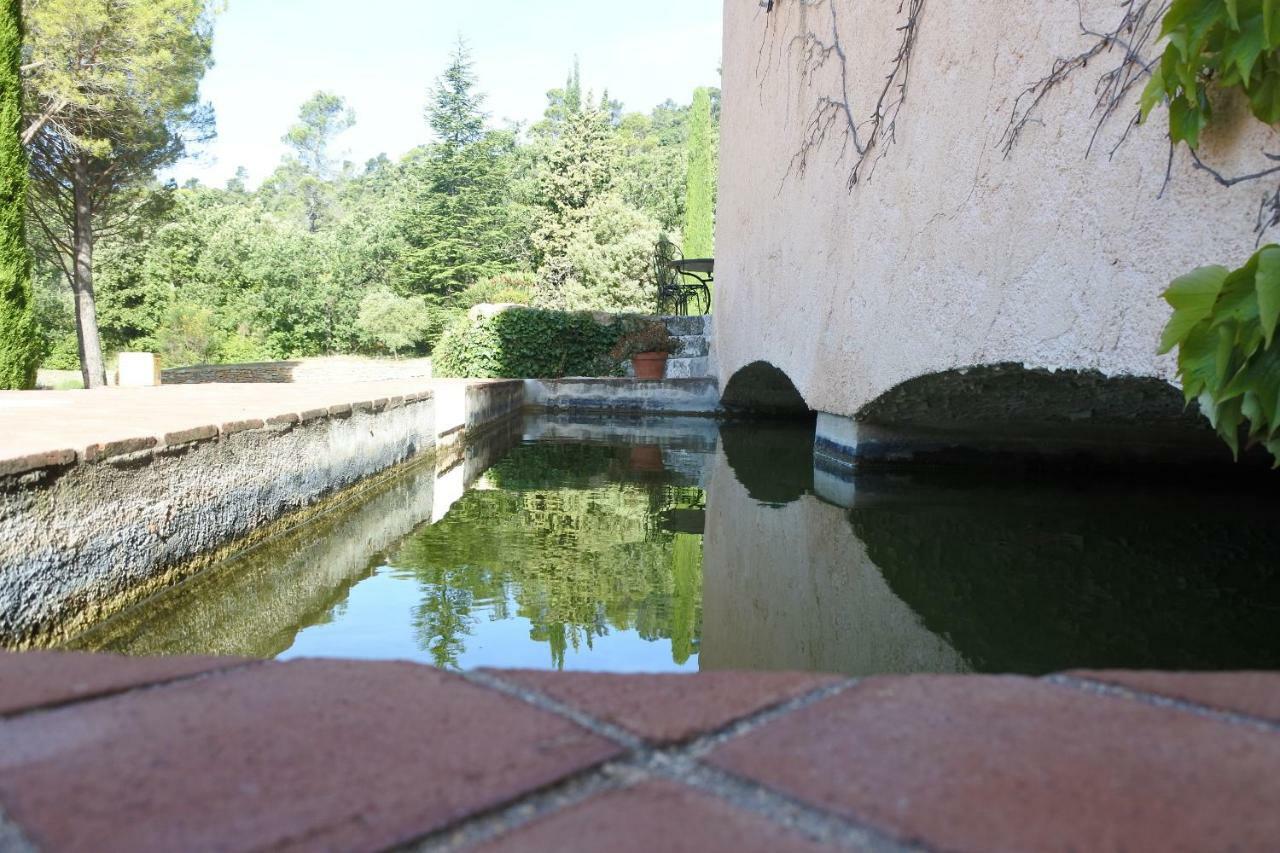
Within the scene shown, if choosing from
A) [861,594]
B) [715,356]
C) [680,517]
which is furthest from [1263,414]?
[715,356]

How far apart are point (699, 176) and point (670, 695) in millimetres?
17819

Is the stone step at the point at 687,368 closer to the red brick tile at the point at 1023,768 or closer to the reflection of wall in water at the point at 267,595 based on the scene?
the reflection of wall in water at the point at 267,595

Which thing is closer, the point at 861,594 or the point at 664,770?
the point at 664,770

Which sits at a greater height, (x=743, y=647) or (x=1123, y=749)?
(x=1123, y=749)

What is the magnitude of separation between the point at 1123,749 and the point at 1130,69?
230 cm

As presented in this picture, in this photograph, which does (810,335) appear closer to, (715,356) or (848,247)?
(848,247)

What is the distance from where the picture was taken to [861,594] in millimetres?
2486

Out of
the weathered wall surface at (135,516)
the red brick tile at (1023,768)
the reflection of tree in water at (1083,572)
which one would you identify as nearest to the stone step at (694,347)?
the reflection of tree in water at (1083,572)

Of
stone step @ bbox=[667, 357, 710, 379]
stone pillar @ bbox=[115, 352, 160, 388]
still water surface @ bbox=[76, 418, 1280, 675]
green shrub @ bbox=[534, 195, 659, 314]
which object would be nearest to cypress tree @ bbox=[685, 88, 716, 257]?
green shrub @ bbox=[534, 195, 659, 314]

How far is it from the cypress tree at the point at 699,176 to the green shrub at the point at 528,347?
6.56 m

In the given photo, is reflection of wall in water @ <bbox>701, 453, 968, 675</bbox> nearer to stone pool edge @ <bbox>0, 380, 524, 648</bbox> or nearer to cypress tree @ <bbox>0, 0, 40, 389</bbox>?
stone pool edge @ <bbox>0, 380, 524, 648</bbox>

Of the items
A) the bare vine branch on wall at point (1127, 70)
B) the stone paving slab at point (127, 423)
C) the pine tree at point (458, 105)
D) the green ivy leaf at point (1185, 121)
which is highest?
the pine tree at point (458, 105)

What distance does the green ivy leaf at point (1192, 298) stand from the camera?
1.58m

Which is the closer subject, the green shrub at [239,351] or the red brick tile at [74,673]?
the red brick tile at [74,673]
